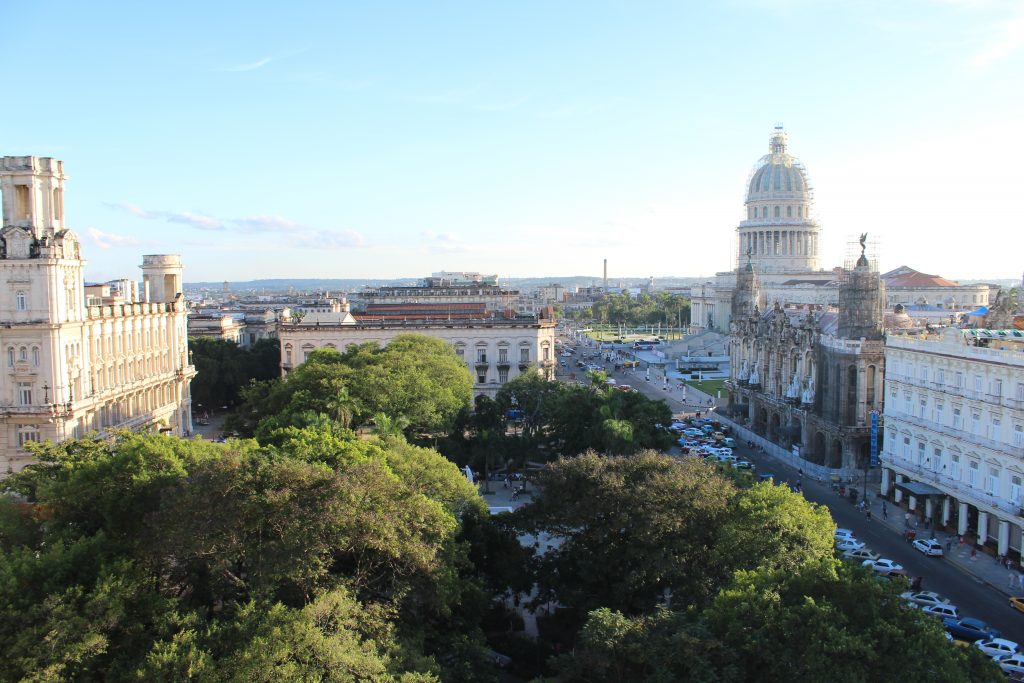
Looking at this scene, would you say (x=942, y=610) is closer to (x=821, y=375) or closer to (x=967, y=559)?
(x=967, y=559)

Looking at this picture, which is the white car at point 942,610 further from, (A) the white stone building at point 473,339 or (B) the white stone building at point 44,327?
(A) the white stone building at point 473,339

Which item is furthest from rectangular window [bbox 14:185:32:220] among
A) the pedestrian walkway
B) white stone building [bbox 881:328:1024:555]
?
white stone building [bbox 881:328:1024:555]

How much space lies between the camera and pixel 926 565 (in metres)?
40.6

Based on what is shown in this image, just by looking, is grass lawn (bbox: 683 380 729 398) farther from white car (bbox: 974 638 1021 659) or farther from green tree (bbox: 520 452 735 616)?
green tree (bbox: 520 452 735 616)

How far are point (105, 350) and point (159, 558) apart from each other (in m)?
37.6

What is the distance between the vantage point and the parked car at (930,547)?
137 ft

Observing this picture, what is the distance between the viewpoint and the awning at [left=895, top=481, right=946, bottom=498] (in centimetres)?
4675

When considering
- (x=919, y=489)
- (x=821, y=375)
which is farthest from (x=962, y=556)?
(x=821, y=375)

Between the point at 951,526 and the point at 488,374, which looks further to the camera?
the point at 488,374

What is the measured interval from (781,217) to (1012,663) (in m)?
123

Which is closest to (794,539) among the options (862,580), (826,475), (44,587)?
(862,580)

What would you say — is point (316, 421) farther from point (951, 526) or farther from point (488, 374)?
point (488, 374)

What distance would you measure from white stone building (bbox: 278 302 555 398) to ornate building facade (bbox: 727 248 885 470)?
2214 centimetres

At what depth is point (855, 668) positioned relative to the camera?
20.8m
